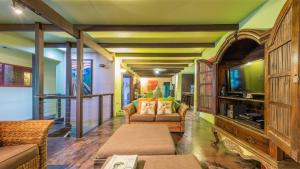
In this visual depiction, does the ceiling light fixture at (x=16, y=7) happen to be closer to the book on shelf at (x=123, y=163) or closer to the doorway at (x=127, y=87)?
the book on shelf at (x=123, y=163)

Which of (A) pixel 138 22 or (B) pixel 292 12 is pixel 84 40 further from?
(B) pixel 292 12

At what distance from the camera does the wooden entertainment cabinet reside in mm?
1445

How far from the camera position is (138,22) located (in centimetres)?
413

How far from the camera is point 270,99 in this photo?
2.02 meters

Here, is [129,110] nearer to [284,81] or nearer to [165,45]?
[165,45]

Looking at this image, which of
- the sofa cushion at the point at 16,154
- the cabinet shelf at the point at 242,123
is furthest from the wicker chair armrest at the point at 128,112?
the sofa cushion at the point at 16,154

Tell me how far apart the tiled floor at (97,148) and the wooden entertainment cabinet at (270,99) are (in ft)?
0.86

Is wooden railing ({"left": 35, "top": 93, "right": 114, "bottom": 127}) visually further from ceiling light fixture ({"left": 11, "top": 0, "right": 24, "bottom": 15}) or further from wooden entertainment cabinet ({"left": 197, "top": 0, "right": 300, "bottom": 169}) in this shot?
wooden entertainment cabinet ({"left": 197, "top": 0, "right": 300, "bottom": 169})

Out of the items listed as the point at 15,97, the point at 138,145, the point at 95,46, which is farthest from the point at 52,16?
the point at 15,97

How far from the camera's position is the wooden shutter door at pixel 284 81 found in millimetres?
1403

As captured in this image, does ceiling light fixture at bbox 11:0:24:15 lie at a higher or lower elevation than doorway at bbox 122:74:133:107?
higher

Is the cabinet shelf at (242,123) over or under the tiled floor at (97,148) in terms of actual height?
over

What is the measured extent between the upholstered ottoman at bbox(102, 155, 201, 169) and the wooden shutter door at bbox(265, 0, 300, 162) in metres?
0.78

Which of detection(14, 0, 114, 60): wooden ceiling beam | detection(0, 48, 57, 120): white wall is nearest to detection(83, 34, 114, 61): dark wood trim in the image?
detection(14, 0, 114, 60): wooden ceiling beam
